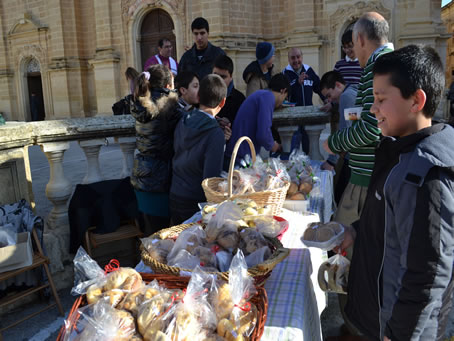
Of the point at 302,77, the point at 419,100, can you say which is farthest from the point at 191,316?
the point at 302,77

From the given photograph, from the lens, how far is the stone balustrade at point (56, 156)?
3.11m

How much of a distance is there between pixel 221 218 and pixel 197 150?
1.11m

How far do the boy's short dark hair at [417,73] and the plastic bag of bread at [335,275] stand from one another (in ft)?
2.38

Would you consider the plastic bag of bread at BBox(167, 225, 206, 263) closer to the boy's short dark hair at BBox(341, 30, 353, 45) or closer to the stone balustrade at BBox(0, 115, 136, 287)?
the stone balustrade at BBox(0, 115, 136, 287)

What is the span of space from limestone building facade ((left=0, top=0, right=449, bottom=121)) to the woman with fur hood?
424 inches

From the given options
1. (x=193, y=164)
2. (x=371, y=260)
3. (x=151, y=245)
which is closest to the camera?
(x=371, y=260)

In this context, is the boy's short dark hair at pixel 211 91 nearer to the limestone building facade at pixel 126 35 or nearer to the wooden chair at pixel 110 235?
the wooden chair at pixel 110 235

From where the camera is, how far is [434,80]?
1330mm

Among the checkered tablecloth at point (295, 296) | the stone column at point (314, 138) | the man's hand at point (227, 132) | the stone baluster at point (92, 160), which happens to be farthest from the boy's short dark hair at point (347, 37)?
the checkered tablecloth at point (295, 296)

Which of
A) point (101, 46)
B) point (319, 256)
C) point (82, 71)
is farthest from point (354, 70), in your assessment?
point (82, 71)

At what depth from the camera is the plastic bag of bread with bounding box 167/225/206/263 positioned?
1592 millimetres

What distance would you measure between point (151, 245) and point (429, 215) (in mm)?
1079

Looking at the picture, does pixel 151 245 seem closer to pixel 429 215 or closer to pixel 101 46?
pixel 429 215

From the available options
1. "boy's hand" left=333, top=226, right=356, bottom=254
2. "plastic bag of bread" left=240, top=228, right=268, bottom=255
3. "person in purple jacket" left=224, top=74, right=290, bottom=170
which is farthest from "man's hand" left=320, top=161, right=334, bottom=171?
"plastic bag of bread" left=240, top=228, right=268, bottom=255
